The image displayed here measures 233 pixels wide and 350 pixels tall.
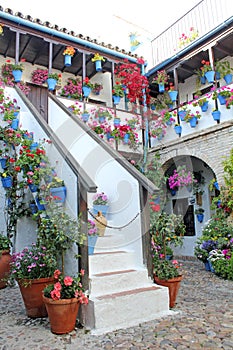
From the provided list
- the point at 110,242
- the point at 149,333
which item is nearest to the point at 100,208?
the point at 110,242

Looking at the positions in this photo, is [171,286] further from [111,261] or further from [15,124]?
[15,124]

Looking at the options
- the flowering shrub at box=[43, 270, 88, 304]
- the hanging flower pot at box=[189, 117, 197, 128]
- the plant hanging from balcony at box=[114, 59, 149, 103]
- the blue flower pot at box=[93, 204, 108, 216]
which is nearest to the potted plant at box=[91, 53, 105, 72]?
the plant hanging from balcony at box=[114, 59, 149, 103]

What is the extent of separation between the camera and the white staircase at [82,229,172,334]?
3129mm

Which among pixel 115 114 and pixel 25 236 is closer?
pixel 25 236

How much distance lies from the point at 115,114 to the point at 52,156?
390cm

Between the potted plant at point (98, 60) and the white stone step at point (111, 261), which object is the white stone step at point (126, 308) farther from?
the potted plant at point (98, 60)

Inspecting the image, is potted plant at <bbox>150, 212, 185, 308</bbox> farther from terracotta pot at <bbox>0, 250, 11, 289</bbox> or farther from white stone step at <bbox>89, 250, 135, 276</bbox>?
terracotta pot at <bbox>0, 250, 11, 289</bbox>

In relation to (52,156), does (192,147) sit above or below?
above

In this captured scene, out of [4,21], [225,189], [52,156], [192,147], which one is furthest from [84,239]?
[4,21]

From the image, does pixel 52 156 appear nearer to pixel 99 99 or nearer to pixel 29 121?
pixel 29 121

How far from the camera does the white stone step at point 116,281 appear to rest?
3.47 meters

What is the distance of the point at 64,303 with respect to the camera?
116 inches

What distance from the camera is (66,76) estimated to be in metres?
9.45

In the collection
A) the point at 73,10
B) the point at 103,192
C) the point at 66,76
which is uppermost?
the point at 73,10
